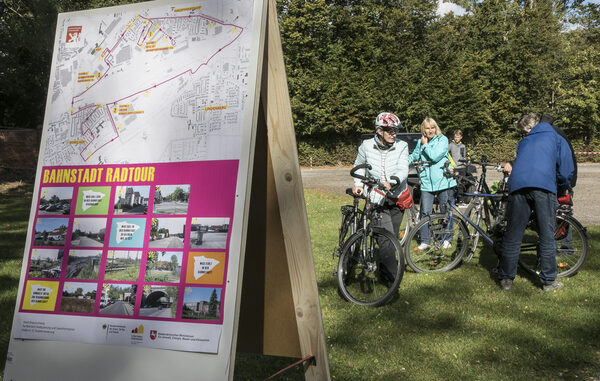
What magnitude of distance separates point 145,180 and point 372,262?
10.1 ft

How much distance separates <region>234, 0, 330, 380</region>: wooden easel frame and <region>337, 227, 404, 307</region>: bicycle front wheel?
224 centimetres

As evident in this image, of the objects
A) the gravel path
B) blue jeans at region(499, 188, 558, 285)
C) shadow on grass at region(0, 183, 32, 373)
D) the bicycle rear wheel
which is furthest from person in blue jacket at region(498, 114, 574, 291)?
the gravel path

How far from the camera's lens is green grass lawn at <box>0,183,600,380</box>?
12.6ft

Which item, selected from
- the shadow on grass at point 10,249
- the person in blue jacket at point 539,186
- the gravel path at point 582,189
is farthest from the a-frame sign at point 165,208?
the gravel path at point 582,189

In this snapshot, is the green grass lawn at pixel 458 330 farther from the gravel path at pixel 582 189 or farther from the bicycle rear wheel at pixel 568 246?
the gravel path at pixel 582 189

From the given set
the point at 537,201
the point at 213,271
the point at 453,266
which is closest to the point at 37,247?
the point at 213,271

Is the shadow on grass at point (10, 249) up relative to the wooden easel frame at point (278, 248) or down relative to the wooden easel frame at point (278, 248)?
down

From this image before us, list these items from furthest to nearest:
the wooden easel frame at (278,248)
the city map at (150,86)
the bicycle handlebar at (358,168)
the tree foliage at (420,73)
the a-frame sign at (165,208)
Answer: the tree foliage at (420,73)
the bicycle handlebar at (358,168)
the wooden easel frame at (278,248)
the city map at (150,86)
the a-frame sign at (165,208)

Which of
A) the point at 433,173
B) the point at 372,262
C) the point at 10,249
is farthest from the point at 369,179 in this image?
the point at 10,249

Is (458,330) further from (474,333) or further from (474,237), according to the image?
(474,237)

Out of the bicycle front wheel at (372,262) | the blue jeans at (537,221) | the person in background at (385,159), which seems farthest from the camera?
the person in background at (385,159)

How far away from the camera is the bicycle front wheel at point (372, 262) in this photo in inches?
201

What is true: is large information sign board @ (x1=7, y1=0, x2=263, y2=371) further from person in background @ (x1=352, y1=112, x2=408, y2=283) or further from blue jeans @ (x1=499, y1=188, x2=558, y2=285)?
blue jeans @ (x1=499, y1=188, x2=558, y2=285)

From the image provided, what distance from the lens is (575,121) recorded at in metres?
34.3
